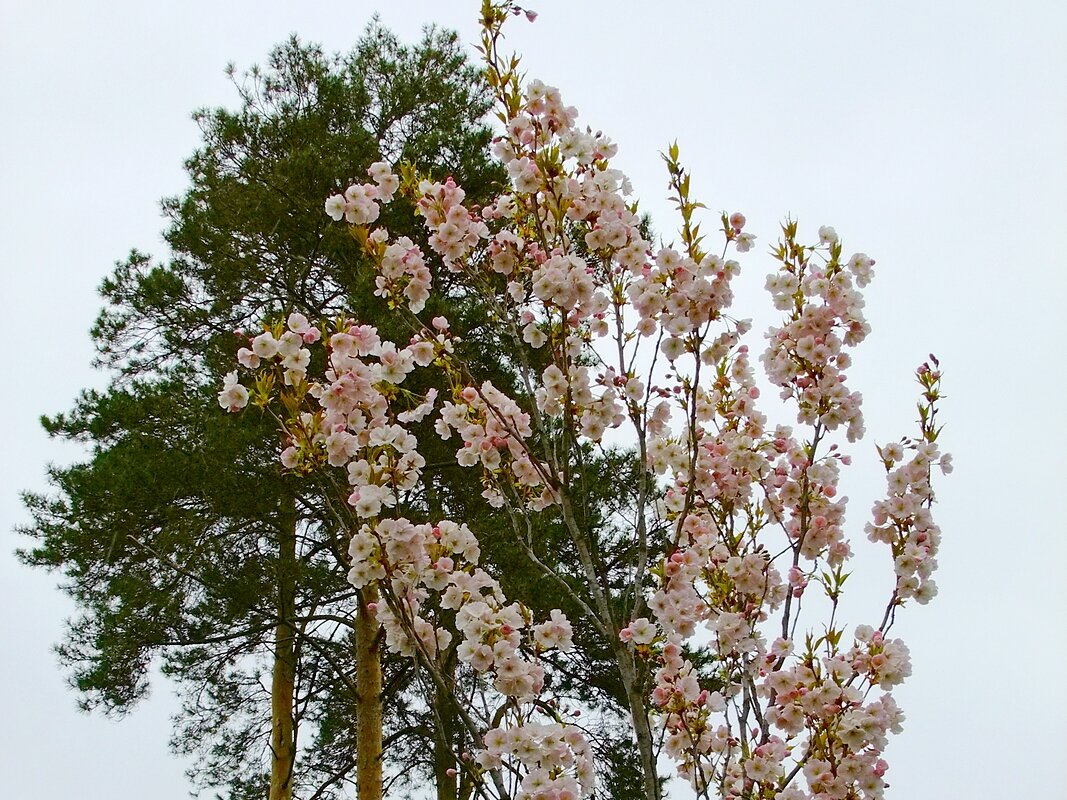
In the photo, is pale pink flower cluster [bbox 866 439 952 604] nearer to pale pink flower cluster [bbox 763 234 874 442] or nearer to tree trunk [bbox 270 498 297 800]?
pale pink flower cluster [bbox 763 234 874 442]

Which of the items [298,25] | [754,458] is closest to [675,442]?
[754,458]

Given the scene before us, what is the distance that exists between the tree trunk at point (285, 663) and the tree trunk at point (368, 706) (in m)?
0.44

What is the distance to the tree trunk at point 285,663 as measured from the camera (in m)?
5.43

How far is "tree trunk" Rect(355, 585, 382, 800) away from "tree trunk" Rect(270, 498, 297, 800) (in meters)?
0.44

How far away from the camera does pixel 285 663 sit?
20.0ft

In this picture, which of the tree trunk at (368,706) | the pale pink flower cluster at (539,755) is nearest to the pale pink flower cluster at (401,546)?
the pale pink flower cluster at (539,755)

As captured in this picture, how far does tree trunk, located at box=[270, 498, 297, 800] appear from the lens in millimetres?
5426

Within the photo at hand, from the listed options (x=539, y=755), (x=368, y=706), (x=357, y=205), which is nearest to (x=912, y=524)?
(x=539, y=755)

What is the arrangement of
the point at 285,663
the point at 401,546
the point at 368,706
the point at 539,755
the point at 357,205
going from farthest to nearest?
the point at 285,663, the point at 368,706, the point at 357,205, the point at 401,546, the point at 539,755

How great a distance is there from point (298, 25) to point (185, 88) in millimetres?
1273

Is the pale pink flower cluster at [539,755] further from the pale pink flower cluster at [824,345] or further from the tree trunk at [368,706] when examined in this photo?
the tree trunk at [368,706]

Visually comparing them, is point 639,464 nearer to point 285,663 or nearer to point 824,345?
point 824,345

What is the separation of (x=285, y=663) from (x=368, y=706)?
0.82 m

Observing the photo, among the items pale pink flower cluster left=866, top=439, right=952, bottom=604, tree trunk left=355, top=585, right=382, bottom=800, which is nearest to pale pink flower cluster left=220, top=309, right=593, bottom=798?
pale pink flower cluster left=866, top=439, right=952, bottom=604
